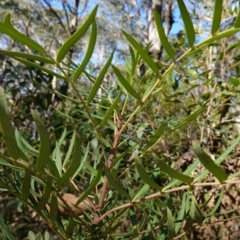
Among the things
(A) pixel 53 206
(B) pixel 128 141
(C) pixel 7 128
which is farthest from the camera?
(B) pixel 128 141

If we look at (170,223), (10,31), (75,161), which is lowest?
(170,223)

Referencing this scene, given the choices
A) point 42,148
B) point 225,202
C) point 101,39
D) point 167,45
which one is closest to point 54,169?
point 42,148

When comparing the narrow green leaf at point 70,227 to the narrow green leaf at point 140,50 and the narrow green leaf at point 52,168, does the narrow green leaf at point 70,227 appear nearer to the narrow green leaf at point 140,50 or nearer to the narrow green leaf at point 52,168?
the narrow green leaf at point 52,168

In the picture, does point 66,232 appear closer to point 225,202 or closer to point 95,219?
point 95,219

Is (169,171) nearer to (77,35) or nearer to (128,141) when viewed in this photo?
(77,35)

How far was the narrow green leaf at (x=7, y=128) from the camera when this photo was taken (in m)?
0.28

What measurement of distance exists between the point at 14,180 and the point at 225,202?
84 cm

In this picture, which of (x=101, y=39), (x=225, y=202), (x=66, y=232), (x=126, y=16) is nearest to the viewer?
(x=66, y=232)

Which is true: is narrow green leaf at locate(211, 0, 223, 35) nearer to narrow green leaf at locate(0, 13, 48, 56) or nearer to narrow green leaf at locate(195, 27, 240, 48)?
narrow green leaf at locate(195, 27, 240, 48)

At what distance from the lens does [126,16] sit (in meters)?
11.8

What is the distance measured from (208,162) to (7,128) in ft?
0.52

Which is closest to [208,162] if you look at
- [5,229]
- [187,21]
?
[187,21]

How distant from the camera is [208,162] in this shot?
31 cm

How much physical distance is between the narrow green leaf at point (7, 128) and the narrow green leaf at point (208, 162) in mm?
139
